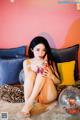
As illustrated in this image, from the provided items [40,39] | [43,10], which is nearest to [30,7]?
[43,10]

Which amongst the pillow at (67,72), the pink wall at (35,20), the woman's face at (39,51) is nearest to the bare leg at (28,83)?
the woman's face at (39,51)

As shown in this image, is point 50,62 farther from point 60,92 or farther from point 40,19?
point 40,19

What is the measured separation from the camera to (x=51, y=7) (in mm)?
2695

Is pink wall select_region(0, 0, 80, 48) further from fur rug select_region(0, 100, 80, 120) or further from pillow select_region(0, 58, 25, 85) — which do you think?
Result: fur rug select_region(0, 100, 80, 120)

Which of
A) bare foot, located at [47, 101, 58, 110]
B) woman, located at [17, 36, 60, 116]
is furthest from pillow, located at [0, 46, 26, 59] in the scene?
bare foot, located at [47, 101, 58, 110]

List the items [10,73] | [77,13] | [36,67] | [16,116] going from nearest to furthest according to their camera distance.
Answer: [16,116] < [36,67] < [10,73] < [77,13]

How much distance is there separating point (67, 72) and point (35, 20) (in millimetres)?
739

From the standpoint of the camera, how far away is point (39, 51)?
2340 millimetres

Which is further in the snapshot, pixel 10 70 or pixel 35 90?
pixel 10 70

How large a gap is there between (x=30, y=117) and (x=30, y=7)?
53.1 inches

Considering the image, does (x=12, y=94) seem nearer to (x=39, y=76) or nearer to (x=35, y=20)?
(x=39, y=76)

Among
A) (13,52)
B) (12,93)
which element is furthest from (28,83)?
(13,52)

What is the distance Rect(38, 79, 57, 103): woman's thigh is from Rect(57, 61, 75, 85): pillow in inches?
A: 10.5

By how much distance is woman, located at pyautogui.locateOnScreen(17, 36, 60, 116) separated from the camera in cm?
214
